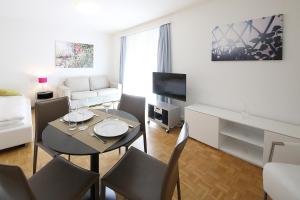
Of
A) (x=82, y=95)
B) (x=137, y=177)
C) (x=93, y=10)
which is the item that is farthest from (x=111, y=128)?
(x=82, y=95)

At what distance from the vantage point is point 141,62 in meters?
4.66

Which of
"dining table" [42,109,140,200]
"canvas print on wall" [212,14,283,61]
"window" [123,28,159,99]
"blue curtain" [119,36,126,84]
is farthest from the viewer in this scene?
"blue curtain" [119,36,126,84]

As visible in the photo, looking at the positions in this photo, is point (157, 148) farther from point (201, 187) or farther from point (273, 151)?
point (273, 151)

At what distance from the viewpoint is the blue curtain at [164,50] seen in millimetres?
3596

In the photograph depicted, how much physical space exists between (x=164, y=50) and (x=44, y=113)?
2.65 meters

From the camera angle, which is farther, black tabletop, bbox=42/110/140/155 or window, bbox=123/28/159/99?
window, bbox=123/28/159/99

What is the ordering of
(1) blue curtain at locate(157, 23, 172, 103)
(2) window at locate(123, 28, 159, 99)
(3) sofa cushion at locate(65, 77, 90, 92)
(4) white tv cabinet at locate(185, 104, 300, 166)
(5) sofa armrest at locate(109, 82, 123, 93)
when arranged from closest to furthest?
(4) white tv cabinet at locate(185, 104, 300, 166)
(1) blue curtain at locate(157, 23, 172, 103)
(2) window at locate(123, 28, 159, 99)
(3) sofa cushion at locate(65, 77, 90, 92)
(5) sofa armrest at locate(109, 82, 123, 93)

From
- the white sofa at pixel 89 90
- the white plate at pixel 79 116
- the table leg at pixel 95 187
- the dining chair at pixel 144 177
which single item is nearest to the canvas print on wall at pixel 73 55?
the white sofa at pixel 89 90

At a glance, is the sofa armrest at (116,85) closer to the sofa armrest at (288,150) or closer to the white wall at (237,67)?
the white wall at (237,67)

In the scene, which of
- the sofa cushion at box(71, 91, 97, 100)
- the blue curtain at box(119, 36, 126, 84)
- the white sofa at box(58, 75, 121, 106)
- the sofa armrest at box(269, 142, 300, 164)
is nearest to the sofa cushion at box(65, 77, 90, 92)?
the white sofa at box(58, 75, 121, 106)

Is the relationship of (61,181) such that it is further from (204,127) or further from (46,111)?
(204,127)

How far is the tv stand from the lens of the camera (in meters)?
3.21

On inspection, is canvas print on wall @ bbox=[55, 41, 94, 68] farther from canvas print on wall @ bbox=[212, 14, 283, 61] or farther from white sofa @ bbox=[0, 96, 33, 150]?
canvas print on wall @ bbox=[212, 14, 283, 61]

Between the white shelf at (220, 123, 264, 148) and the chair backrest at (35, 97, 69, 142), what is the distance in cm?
225
